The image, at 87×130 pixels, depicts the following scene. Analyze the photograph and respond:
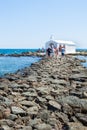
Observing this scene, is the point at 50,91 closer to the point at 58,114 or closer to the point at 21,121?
the point at 58,114

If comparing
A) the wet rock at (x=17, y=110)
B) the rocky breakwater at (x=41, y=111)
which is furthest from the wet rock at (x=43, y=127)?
the wet rock at (x=17, y=110)

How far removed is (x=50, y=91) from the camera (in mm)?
13508

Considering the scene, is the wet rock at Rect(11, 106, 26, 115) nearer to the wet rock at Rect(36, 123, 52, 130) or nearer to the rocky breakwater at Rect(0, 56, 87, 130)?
the rocky breakwater at Rect(0, 56, 87, 130)

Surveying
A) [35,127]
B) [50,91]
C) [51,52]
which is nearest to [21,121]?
[35,127]

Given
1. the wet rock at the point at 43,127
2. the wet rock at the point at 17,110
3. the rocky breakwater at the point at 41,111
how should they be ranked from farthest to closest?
the wet rock at the point at 17,110 → the rocky breakwater at the point at 41,111 → the wet rock at the point at 43,127

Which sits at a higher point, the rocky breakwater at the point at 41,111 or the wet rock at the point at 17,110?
the wet rock at the point at 17,110

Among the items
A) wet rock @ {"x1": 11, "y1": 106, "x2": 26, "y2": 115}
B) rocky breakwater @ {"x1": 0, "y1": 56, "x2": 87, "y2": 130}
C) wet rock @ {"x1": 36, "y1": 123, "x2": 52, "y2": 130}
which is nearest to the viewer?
wet rock @ {"x1": 36, "y1": 123, "x2": 52, "y2": 130}

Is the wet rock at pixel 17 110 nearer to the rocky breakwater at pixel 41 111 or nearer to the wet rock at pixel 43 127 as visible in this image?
the rocky breakwater at pixel 41 111

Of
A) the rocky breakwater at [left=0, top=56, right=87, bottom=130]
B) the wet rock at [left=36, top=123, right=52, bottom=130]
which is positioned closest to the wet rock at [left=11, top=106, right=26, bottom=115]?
the rocky breakwater at [left=0, top=56, right=87, bottom=130]

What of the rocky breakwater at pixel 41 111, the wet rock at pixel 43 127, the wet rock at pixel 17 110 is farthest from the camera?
the wet rock at pixel 17 110

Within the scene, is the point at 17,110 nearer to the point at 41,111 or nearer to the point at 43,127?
the point at 41,111

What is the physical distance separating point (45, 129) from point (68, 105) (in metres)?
2.58

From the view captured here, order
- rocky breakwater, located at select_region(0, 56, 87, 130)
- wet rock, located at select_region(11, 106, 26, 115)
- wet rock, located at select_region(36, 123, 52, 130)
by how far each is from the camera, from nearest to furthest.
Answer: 1. wet rock, located at select_region(36, 123, 52, 130)
2. rocky breakwater, located at select_region(0, 56, 87, 130)
3. wet rock, located at select_region(11, 106, 26, 115)

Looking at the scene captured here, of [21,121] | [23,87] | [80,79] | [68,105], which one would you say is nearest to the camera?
[21,121]
